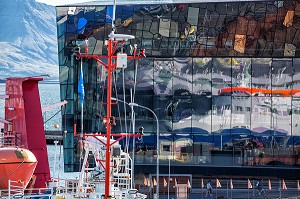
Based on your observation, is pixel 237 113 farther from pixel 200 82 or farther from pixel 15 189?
pixel 15 189

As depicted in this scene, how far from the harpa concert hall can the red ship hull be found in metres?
41.8

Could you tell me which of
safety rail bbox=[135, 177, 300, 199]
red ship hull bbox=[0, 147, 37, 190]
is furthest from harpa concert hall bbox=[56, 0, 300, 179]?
red ship hull bbox=[0, 147, 37, 190]

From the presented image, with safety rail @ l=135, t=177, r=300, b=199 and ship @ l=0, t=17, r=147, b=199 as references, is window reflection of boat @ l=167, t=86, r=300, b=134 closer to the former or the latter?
safety rail @ l=135, t=177, r=300, b=199

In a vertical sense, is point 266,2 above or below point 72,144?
above

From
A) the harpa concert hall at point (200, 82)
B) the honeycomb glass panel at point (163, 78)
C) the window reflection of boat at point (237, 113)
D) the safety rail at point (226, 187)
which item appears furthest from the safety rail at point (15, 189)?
the honeycomb glass panel at point (163, 78)

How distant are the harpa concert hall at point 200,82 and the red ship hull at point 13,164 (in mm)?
41757

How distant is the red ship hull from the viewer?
55219mm

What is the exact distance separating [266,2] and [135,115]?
542 inches

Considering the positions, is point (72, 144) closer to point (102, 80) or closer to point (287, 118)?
point (102, 80)

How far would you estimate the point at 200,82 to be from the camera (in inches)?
3930

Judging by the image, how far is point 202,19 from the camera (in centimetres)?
9869

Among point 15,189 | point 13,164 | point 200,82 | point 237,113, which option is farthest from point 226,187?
point 15,189

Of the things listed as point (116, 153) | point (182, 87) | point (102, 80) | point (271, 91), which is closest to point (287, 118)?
point (271, 91)

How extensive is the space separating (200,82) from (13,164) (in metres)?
45.8
